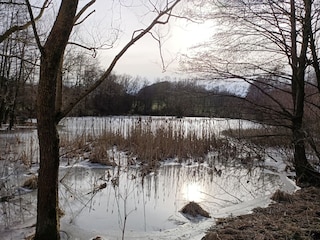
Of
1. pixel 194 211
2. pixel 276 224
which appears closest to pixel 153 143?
pixel 194 211

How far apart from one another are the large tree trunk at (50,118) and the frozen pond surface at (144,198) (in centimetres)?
62

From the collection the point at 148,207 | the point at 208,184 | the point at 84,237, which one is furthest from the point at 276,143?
the point at 84,237

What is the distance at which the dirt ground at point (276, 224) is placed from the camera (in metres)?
3.35

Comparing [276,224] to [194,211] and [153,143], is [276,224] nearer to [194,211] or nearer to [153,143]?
[194,211]

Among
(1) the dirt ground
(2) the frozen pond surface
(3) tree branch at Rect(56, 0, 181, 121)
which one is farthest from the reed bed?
(3) tree branch at Rect(56, 0, 181, 121)

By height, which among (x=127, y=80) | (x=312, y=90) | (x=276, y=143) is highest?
(x=127, y=80)

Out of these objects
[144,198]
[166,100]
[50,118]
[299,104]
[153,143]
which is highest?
[166,100]

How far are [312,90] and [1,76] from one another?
17.9 metres

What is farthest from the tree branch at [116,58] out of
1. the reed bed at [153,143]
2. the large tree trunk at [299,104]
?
the reed bed at [153,143]

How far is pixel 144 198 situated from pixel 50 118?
268 cm

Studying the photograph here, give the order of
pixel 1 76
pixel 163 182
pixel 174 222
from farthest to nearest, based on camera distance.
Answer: pixel 1 76 < pixel 163 182 < pixel 174 222

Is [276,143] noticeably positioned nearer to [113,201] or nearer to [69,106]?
[113,201]

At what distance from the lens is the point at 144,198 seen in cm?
513

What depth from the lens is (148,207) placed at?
4672mm
